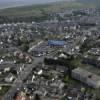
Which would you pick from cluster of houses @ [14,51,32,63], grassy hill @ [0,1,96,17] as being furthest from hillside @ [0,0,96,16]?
cluster of houses @ [14,51,32,63]

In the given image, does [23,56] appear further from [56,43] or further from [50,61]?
[56,43]

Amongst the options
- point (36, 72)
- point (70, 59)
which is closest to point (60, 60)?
point (70, 59)

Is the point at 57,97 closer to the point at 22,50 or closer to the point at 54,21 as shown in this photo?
the point at 22,50

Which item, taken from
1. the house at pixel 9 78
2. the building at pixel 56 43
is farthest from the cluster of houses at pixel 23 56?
the building at pixel 56 43

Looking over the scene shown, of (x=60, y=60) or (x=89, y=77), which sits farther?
(x=60, y=60)

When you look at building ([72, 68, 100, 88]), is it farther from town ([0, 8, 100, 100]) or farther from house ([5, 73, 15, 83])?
house ([5, 73, 15, 83])

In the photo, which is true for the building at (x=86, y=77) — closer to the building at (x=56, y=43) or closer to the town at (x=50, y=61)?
the town at (x=50, y=61)

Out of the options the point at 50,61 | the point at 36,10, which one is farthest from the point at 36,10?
the point at 50,61
